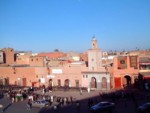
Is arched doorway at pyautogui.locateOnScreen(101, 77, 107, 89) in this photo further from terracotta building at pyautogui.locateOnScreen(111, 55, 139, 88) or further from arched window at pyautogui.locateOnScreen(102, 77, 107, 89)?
terracotta building at pyautogui.locateOnScreen(111, 55, 139, 88)

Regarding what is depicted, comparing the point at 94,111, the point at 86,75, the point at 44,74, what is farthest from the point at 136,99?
the point at 44,74

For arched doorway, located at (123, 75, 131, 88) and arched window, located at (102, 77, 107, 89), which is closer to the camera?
arched window, located at (102, 77, 107, 89)

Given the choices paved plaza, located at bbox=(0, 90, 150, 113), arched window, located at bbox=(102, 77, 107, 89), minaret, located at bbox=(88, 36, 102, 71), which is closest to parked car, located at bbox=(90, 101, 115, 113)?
paved plaza, located at bbox=(0, 90, 150, 113)

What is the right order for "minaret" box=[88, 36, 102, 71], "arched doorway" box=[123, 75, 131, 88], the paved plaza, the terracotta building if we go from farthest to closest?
"minaret" box=[88, 36, 102, 71], "arched doorway" box=[123, 75, 131, 88], the terracotta building, the paved plaza

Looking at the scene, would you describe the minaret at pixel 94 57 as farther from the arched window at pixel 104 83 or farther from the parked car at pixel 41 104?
the parked car at pixel 41 104

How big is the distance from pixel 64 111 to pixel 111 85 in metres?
16.7

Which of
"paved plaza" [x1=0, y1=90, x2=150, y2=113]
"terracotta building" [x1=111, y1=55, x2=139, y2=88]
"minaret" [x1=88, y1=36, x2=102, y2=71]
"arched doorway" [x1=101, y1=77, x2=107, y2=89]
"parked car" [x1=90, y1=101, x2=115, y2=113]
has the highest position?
"minaret" [x1=88, y1=36, x2=102, y2=71]

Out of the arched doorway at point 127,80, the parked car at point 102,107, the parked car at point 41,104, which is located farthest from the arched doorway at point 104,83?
the parked car at point 102,107

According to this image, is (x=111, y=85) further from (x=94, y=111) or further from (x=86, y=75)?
A: (x=94, y=111)

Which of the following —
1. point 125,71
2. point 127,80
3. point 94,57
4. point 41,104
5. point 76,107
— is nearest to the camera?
point 76,107

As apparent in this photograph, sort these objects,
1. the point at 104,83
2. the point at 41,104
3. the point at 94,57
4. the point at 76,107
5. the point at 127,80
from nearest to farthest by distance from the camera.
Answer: the point at 76,107, the point at 41,104, the point at 104,83, the point at 127,80, the point at 94,57

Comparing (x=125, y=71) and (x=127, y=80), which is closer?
(x=125, y=71)

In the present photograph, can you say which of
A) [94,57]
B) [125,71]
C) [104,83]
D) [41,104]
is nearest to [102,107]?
[41,104]

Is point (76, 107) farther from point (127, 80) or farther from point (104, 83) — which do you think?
point (127, 80)
